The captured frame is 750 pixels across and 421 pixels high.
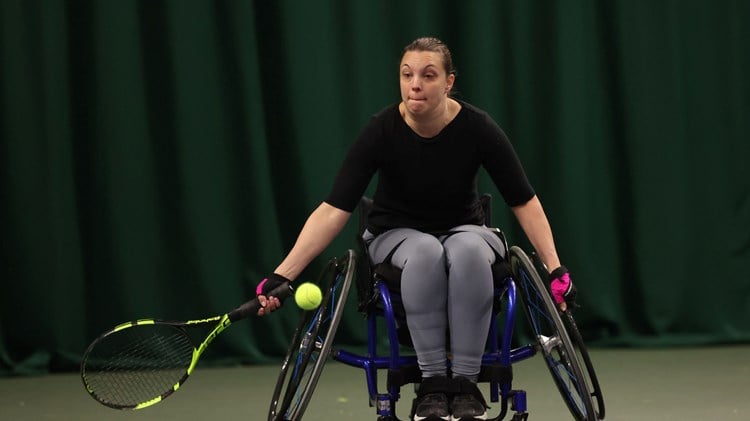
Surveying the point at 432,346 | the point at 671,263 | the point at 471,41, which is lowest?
the point at 671,263

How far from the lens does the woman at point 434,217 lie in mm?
2842

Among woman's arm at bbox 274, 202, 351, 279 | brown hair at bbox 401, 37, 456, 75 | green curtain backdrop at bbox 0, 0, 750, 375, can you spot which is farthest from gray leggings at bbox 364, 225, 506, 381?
green curtain backdrop at bbox 0, 0, 750, 375

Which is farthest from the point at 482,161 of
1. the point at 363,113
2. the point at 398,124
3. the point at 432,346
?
the point at 363,113

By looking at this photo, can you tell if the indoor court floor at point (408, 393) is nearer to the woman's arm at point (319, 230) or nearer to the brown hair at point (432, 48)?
the woman's arm at point (319, 230)

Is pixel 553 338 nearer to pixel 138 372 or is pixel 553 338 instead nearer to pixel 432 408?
pixel 432 408

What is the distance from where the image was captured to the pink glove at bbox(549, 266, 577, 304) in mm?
2895

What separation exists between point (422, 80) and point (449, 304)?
562 millimetres

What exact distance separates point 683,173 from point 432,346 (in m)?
2.32

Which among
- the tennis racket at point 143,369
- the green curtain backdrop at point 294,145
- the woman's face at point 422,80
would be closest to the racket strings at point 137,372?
the tennis racket at point 143,369

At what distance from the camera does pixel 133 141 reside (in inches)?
179

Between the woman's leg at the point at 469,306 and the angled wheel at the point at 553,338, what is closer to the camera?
the angled wheel at the point at 553,338

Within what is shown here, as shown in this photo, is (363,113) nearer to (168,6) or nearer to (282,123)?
(282,123)

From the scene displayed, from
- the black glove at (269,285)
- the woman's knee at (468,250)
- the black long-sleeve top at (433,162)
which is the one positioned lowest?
the black glove at (269,285)

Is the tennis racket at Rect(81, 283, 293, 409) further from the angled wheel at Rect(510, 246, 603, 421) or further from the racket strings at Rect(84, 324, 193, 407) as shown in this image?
the angled wheel at Rect(510, 246, 603, 421)
